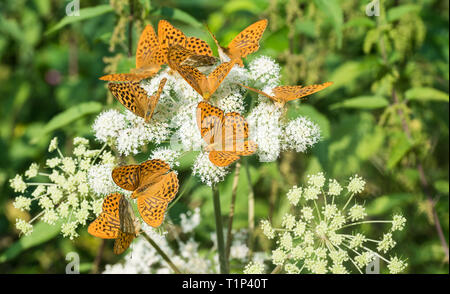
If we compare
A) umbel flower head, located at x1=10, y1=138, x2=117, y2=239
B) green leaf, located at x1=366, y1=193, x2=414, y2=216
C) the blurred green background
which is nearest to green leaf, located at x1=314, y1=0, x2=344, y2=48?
the blurred green background

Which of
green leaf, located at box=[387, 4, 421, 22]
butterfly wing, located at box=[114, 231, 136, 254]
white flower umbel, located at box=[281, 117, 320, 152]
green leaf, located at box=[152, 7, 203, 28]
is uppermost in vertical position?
green leaf, located at box=[387, 4, 421, 22]

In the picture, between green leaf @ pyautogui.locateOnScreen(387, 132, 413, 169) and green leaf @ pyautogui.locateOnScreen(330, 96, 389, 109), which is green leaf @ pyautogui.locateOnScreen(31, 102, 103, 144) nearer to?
green leaf @ pyautogui.locateOnScreen(330, 96, 389, 109)

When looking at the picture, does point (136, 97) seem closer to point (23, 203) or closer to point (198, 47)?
point (198, 47)

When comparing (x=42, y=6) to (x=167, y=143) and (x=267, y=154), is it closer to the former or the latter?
(x=167, y=143)

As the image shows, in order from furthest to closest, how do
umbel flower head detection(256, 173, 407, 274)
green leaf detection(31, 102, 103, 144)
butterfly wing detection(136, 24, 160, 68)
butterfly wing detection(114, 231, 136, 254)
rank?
green leaf detection(31, 102, 103, 144) < butterfly wing detection(136, 24, 160, 68) < umbel flower head detection(256, 173, 407, 274) < butterfly wing detection(114, 231, 136, 254)

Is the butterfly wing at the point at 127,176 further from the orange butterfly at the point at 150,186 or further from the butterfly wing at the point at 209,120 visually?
the butterfly wing at the point at 209,120

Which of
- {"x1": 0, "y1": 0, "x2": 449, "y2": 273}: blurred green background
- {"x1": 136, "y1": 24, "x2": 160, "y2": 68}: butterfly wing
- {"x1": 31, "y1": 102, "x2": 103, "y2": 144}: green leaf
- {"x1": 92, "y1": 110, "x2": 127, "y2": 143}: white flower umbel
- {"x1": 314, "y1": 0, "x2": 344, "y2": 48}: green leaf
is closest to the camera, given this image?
{"x1": 136, "y1": 24, "x2": 160, "y2": 68}: butterfly wing
